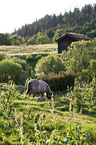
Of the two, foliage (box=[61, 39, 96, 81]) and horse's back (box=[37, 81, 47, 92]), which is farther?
foliage (box=[61, 39, 96, 81])

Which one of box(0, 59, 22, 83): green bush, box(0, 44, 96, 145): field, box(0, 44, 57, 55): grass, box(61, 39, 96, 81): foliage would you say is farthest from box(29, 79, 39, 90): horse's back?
box(0, 44, 57, 55): grass

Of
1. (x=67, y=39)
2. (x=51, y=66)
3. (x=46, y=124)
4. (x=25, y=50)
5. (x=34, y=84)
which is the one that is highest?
(x=67, y=39)

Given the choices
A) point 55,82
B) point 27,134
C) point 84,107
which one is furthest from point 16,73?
point 27,134

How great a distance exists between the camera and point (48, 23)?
154 m

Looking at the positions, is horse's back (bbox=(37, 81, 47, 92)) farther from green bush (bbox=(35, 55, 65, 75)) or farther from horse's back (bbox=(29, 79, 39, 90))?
green bush (bbox=(35, 55, 65, 75))

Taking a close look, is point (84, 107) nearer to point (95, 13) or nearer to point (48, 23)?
point (95, 13)

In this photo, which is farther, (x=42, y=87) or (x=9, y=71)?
(x=9, y=71)

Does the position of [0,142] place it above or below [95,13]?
below

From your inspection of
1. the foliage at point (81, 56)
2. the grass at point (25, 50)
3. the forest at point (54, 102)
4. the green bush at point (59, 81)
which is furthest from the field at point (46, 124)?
the grass at point (25, 50)

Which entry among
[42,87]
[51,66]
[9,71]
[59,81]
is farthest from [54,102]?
[9,71]

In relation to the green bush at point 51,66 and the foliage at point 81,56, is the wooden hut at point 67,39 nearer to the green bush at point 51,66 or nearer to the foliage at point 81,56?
the foliage at point 81,56

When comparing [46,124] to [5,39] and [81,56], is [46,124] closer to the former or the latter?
[81,56]

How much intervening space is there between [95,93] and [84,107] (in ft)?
3.71

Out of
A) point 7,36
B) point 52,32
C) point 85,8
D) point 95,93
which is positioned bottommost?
point 95,93
